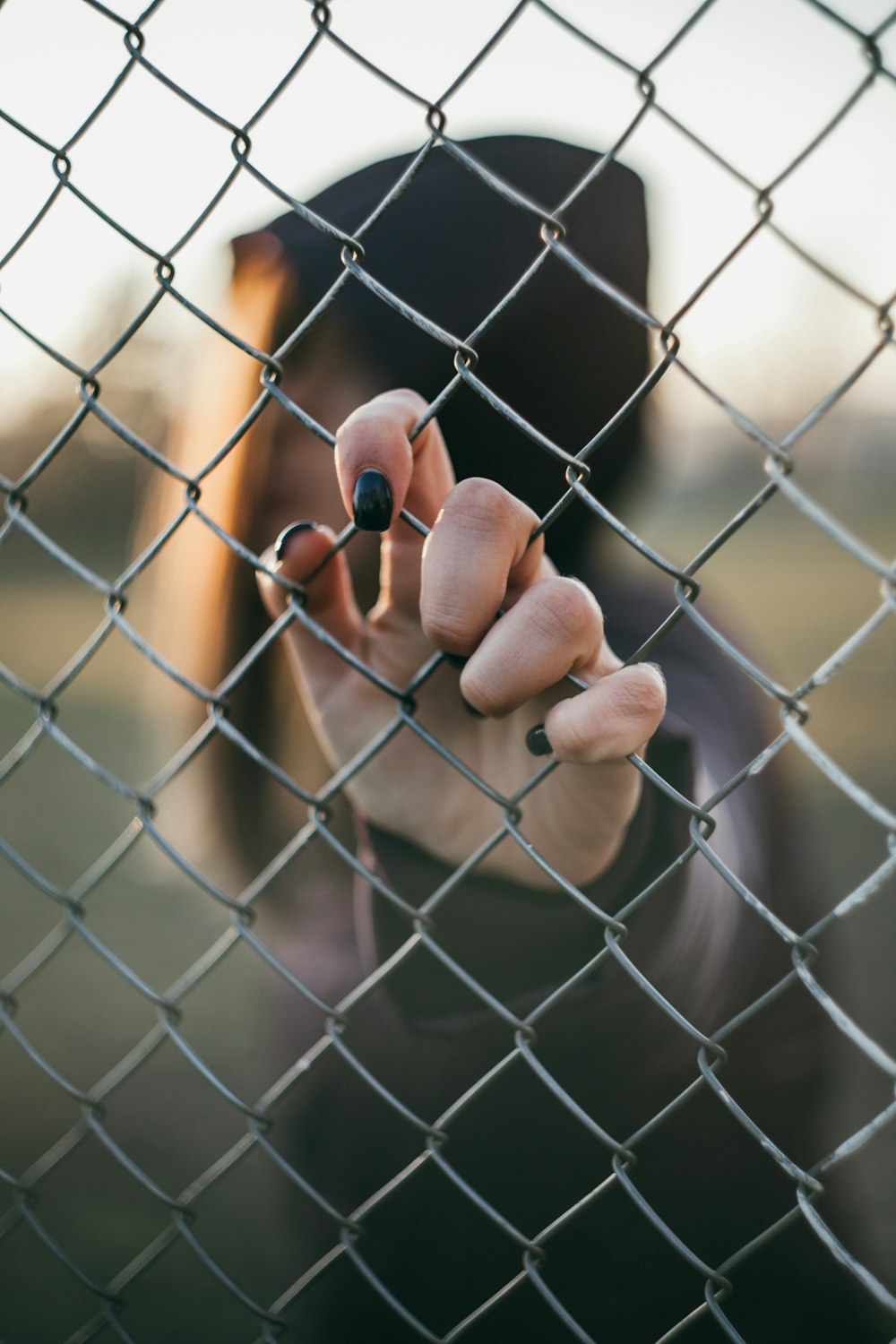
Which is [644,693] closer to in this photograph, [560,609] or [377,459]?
[560,609]

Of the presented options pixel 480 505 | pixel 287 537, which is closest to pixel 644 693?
pixel 480 505

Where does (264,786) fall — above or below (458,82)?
below

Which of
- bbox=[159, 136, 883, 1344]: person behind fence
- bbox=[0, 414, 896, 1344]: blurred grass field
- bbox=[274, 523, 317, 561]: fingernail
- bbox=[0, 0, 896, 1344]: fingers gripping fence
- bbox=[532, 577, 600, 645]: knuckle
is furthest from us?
bbox=[0, 414, 896, 1344]: blurred grass field

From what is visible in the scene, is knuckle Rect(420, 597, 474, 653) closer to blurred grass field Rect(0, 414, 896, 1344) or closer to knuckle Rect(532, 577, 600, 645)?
knuckle Rect(532, 577, 600, 645)

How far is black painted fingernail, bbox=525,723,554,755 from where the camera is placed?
78 cm

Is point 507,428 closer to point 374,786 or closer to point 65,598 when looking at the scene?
point 374,786

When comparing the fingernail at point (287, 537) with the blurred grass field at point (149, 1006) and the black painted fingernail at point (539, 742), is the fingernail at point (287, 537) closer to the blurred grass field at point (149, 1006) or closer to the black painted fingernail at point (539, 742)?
the black painted fingernail at point (539, 742)

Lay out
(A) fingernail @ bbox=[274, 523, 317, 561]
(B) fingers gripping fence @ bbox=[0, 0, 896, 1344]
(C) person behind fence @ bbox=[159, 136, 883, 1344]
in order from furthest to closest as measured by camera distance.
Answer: (C) person behind fence @ bbox=[159, 136, 883, 1344]
(A) fingernail @ bbox=[274, 523, 317, 561]
(B) fingers gripping fence @ bbox=[0, 0, 896, 1344]

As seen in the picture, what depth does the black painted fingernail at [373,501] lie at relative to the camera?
2.51ft

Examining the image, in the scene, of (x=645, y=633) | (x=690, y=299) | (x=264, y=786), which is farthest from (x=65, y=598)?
(x=690, y=299)

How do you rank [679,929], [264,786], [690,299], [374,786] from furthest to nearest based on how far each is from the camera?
[264,786] → [679,929] → [374,786] → [690,299]

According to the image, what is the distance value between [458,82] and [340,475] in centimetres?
30

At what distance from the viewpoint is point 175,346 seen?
3.86 meters

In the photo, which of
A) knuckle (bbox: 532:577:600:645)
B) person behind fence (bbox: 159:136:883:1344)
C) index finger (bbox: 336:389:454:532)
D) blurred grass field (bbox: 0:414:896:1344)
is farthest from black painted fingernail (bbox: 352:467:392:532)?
blurred grass field (bbox: 0:414:896:1344)
